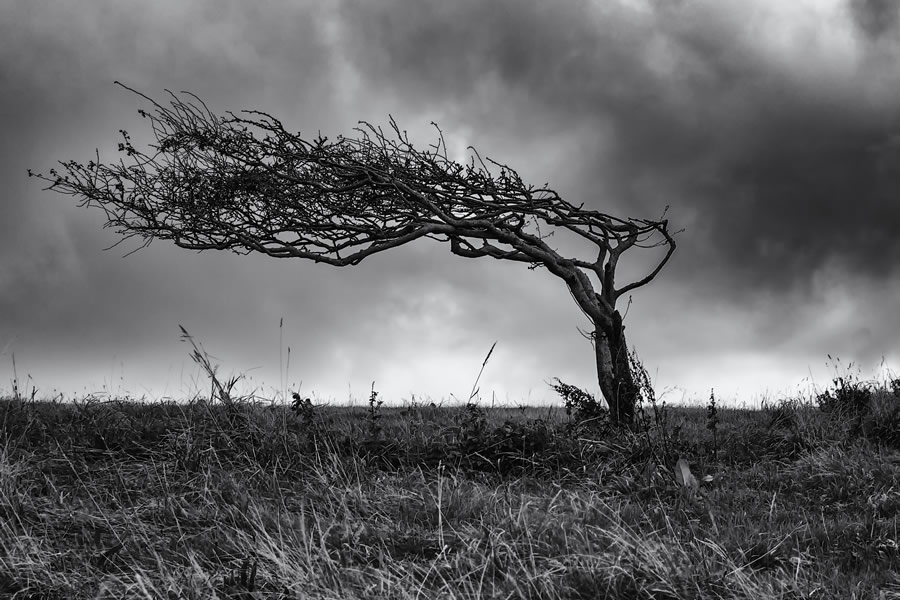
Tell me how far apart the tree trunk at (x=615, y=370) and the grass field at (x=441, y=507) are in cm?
40

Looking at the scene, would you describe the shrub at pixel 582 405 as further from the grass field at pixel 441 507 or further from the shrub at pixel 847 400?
the shrub at pixel 847 400

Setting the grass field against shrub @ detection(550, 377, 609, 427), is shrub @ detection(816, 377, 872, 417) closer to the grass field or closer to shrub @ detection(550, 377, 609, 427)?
the grass field

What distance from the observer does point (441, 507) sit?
4.17 meters

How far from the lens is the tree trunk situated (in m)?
6.99

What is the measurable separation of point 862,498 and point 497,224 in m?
4.39

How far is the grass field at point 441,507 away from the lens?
3.27 m

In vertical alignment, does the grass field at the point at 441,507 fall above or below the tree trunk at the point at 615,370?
below

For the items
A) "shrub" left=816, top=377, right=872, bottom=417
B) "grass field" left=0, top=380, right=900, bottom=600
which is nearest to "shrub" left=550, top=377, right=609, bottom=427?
"grass field" left=0, top=380, right=900, bottom=600

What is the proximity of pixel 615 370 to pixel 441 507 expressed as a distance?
3.75 meters

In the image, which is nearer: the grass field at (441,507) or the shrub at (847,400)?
the grass field at (441,507)

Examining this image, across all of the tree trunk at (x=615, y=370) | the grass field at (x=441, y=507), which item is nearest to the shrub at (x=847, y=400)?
the grass field at (x=441, y=507)

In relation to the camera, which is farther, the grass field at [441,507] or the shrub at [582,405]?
the shrub at [582,405]

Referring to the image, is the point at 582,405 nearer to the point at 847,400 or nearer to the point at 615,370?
the point at 615,370

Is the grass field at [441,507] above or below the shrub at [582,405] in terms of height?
below
